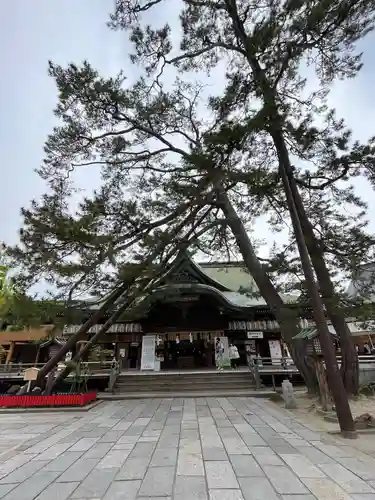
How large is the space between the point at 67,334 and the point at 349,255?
13.5 m

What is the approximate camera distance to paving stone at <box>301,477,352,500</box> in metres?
2.79

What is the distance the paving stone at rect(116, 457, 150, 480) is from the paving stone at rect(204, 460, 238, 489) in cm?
78

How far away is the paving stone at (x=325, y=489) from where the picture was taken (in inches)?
110

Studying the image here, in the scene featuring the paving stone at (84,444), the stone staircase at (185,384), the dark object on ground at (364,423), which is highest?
the stone staircase at (185,384)

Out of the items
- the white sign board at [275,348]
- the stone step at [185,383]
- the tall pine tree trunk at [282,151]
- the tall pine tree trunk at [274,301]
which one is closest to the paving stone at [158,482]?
the tall pine tree trunk at [282,151]

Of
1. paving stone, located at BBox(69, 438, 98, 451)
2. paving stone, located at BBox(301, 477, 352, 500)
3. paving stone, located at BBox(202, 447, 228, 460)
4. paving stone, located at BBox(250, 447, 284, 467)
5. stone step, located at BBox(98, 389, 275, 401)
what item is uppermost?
stone step, located at BBox(98, 389, 275, 401)

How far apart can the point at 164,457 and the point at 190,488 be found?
118 centimetres

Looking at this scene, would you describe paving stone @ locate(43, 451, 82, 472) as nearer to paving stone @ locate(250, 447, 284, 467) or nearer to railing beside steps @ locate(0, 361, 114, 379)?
paving stone @ locate(250, 447, 284, 467)

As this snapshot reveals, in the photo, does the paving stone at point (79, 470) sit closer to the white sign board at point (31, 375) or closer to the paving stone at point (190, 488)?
the paving stone at point (190, 488)

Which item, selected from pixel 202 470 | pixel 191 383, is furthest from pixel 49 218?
pixel 191 383

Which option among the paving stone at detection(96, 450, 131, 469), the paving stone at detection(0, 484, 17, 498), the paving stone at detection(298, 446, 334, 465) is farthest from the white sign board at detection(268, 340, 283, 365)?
the paving stone at detection(0, 484, 17, 498)

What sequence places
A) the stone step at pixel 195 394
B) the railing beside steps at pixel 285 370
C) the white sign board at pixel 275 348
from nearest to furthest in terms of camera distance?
the stone step at pixel 195 394 < the railing beside steps at pixel 285 370 < the white sign board at pixel 275 348

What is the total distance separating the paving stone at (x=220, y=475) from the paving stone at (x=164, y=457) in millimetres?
485

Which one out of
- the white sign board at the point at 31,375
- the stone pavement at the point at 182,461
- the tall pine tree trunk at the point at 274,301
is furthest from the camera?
the white sign board at the point at 31,375
